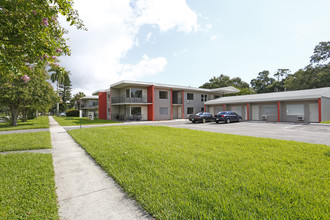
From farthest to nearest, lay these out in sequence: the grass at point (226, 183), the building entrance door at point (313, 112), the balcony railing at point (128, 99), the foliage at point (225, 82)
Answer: the foliage at point (225, 82) → the balcony railing at point (128, 99) → the building entrance door at point (313, 112) → the grass at point (226, 183)

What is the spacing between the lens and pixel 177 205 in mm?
2746

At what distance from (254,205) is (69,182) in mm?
4053

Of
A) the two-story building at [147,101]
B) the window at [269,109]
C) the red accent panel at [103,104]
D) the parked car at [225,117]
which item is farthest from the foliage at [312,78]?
the red accent panel at [103,104]

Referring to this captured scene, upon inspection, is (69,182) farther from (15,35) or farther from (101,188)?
(15,35)

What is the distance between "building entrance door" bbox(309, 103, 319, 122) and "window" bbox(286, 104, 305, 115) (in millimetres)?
762

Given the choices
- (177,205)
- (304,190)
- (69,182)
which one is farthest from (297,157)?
(69,182)

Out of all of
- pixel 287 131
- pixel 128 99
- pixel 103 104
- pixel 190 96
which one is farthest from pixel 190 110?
pixel 287 131

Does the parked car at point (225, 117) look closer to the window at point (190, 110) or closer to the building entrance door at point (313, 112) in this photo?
the building entrance door at point (313, 112)

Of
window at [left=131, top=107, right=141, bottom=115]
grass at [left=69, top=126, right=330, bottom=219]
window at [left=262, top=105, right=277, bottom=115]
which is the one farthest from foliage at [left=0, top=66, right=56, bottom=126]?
window at [left=262, top=105, right=277, bottom=115]

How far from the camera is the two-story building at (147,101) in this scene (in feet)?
87.8

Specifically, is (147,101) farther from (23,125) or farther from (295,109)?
(295,109)

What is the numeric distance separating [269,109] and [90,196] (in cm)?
2621

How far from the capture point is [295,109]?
68.8ft

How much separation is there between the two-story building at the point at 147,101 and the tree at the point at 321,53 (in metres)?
28.2
